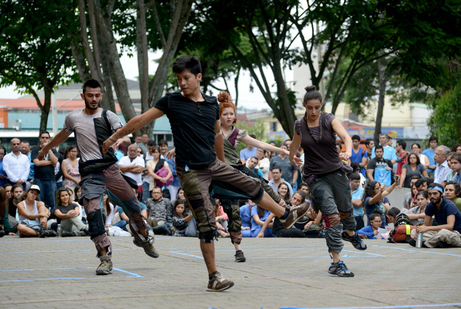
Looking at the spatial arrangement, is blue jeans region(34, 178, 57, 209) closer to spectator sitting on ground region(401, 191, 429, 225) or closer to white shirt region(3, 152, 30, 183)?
white shirt region(3, 152, 30, 183)

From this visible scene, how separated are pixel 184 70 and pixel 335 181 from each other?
2.39m

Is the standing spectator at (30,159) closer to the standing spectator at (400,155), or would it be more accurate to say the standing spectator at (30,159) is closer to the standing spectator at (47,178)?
the standing spectator at (47,178)

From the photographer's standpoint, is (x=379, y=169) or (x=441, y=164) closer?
(x=441, y=164)

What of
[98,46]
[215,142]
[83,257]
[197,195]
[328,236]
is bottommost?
[83,257]

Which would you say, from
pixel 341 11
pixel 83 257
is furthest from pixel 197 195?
pixel 341 11

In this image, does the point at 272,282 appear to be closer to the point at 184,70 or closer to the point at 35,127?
the point at 184,70

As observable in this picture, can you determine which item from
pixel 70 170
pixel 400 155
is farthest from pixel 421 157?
pixel 70 170

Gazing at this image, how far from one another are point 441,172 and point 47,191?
918 centimetres

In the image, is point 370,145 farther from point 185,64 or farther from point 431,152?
point 185,64

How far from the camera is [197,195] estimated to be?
6.05 meters

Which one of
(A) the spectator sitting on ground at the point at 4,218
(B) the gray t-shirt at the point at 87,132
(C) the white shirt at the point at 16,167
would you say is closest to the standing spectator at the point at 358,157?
(C) the white shirt at the point at 16,167

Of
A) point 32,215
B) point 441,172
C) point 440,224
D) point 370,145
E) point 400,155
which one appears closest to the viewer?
point 440,224

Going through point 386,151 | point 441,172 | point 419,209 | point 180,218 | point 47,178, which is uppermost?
point 386,151

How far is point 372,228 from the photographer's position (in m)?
13.3
